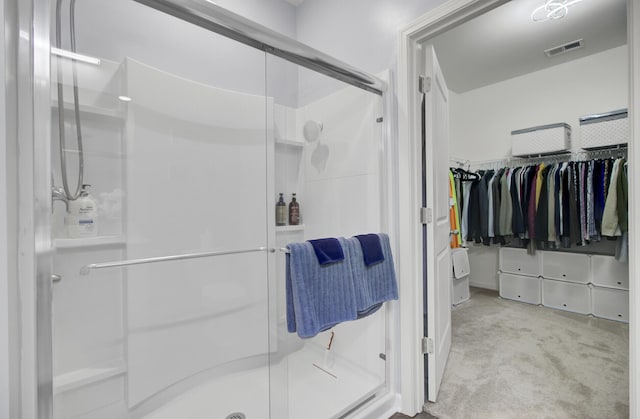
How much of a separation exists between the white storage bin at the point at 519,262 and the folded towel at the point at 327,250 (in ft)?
10.4

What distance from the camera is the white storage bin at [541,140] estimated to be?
3.31 metres

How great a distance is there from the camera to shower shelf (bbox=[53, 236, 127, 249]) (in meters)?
1.12

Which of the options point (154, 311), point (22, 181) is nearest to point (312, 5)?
point (22, 181)

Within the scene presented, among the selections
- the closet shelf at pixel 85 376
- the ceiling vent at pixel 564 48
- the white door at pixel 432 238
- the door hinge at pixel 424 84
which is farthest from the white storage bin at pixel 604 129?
the closet shelf at pixel 85 376

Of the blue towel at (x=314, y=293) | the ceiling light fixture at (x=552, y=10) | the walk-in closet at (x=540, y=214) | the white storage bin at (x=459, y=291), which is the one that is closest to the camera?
the blue towel at (x=314, y=293)

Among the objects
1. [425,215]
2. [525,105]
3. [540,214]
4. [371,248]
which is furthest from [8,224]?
[525,105]

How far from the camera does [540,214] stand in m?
3.25

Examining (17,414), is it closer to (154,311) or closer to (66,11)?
(154,311)

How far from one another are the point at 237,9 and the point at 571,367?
341cm

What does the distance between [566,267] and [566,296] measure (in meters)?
0.31

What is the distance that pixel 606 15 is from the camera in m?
2.58

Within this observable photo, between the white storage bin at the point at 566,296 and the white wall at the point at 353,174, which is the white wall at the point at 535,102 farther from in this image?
the white wall at the point at 353,174

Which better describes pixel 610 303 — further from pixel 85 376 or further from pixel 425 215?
pixel 85 376

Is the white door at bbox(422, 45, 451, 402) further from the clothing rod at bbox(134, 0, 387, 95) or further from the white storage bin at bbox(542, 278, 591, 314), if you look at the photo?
the white storage bin at bbox(542, 278, 591, 314)
